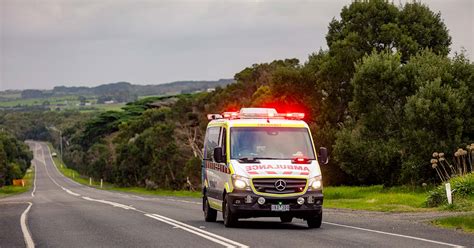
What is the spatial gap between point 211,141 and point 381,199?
1180cm

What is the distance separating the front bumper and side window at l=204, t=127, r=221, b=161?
2.84 meters

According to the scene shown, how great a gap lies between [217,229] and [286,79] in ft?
127

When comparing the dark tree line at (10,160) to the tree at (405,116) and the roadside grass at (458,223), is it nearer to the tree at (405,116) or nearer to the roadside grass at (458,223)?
the tree at (405,116)

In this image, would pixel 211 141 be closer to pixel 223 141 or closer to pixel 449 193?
pixel 223 141

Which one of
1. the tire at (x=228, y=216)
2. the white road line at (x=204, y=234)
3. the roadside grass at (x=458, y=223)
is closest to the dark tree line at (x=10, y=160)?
the white road line at (x=204, y=234)

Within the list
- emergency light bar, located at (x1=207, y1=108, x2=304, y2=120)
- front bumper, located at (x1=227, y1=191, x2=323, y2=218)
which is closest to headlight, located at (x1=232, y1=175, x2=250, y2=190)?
front bumper, located at (x1=227, y1=191, x2=323, y2=218)

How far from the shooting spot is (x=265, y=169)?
18.7 metres

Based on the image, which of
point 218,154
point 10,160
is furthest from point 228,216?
point 10,160

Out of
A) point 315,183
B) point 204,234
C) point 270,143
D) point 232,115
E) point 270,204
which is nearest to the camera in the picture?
point 204,234

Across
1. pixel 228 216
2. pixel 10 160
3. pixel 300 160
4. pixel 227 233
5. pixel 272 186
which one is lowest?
pixel 227 233

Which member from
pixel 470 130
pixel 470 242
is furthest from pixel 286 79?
pixel 470 242

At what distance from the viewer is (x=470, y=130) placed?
35.9 metres

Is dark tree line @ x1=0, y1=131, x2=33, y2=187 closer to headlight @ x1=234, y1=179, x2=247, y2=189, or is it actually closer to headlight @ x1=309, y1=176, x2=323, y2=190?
headlight @ x1=234, y1=179, x2=247, y2=189

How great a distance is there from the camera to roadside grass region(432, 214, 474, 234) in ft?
58.5
